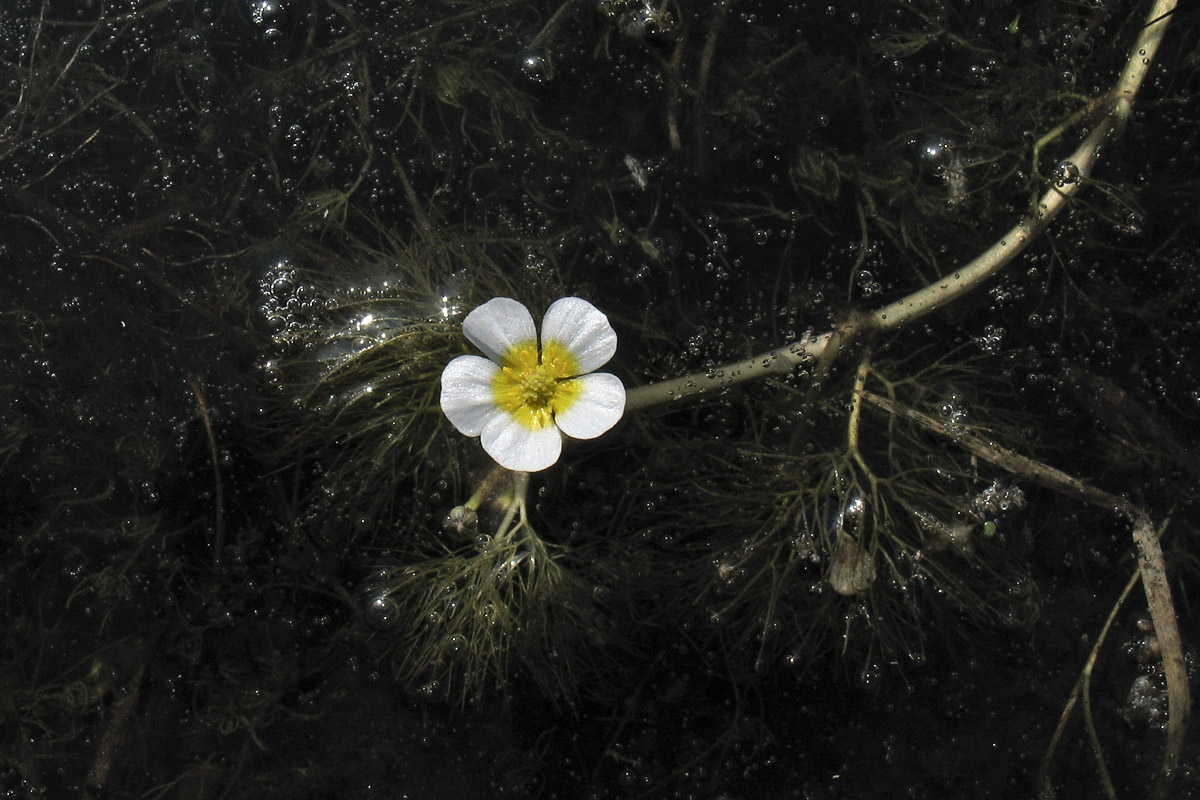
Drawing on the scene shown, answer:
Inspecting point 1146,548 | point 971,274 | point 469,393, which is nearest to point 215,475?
point 469,393

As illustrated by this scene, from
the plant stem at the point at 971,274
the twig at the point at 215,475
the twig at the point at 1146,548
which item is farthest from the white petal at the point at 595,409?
the twig at the point at 215,475

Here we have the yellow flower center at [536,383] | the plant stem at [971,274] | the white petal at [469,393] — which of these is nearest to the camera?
the white petal at [469,393]

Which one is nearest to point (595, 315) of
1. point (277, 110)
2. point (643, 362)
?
point (643, 362)

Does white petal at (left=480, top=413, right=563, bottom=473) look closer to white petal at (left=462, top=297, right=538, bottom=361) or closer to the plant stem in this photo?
white petal at (left=462, top=297, right=538, bottom=361)

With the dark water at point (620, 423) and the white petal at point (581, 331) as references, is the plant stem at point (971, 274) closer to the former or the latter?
the dark water at point (620, 423)

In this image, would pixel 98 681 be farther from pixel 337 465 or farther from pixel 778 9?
pixel 778 9

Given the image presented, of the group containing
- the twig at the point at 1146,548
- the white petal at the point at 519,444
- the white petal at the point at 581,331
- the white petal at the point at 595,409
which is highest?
the white petal at the point at 581,331

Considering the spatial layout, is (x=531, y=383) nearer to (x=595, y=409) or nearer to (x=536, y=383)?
(x=536, y=383)

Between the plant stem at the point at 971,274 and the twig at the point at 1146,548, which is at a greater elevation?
the plant stem at the point at 971,274
